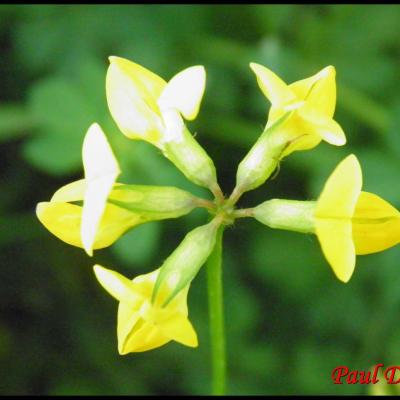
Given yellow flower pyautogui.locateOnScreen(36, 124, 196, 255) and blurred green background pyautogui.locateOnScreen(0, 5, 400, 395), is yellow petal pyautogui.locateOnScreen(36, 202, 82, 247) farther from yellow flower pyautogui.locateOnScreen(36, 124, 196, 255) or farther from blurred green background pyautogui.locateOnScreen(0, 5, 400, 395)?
blurred green background pyautogui.locateOnScreen(0, 5, 400, 395)

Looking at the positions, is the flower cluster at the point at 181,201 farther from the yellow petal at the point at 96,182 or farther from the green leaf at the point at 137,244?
the green leaf at the point at 137,244

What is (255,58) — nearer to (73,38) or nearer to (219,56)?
(219,56)

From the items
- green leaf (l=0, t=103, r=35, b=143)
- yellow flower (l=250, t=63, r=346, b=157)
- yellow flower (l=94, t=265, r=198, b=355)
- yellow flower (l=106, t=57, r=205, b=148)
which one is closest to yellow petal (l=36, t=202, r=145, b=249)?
yellow flower (l=94, t=265, r=198, b=355)

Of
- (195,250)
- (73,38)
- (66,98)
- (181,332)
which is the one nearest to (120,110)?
(195,250)

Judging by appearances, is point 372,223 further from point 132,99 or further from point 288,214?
point 132,99

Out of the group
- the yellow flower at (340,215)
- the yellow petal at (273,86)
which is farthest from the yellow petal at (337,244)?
the yellow petal at (273,86)

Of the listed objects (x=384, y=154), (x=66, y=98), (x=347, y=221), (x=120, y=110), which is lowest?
(x=347, y=221)
